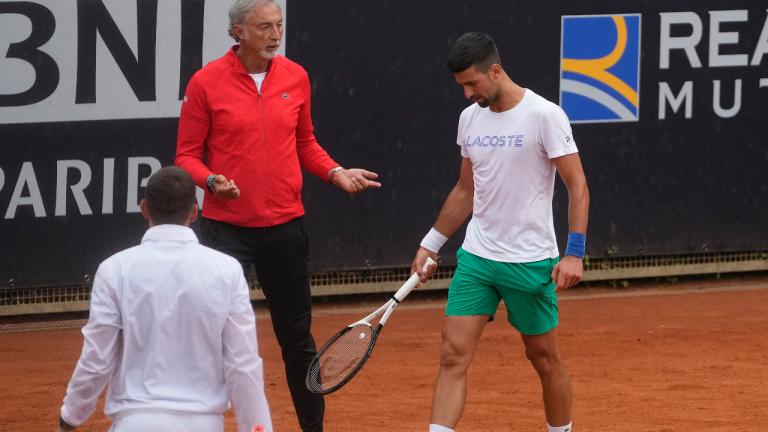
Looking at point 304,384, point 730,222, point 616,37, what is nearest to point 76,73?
point 304,384

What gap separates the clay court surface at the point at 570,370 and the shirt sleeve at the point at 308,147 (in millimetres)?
1197

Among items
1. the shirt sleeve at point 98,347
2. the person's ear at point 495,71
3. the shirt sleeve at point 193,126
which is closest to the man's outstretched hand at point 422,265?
the person's ear at point 495,71

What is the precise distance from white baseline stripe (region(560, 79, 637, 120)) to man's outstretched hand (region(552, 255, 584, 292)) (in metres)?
3.47

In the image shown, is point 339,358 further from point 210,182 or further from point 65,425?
point 65,425

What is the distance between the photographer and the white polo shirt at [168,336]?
2398 mm

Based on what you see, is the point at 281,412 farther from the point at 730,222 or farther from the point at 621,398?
the point at 730,222

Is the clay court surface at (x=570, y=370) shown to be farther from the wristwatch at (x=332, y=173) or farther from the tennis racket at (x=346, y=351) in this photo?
the wristwatch at (x=332, y=173)

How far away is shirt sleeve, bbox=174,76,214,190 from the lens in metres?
3.77

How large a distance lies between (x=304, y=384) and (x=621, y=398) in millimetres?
1730

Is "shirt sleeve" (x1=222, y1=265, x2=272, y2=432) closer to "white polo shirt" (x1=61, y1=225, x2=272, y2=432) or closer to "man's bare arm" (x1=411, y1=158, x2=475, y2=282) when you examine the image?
"white polo shirt" (x1=61, y1=225, x2=272, y2=432)

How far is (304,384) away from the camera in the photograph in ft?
13.0

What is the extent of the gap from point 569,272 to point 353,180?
3.03ft

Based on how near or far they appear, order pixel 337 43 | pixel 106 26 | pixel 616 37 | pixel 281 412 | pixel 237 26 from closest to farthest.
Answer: pixel 237 26 < pixel 281 412 < pixel 106 26 < pixel 337 43 < pixel 616 37

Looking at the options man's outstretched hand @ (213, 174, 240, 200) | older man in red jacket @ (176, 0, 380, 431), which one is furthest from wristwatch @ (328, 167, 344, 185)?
man's outstretched hand @ (213, 174, 240, 200)
